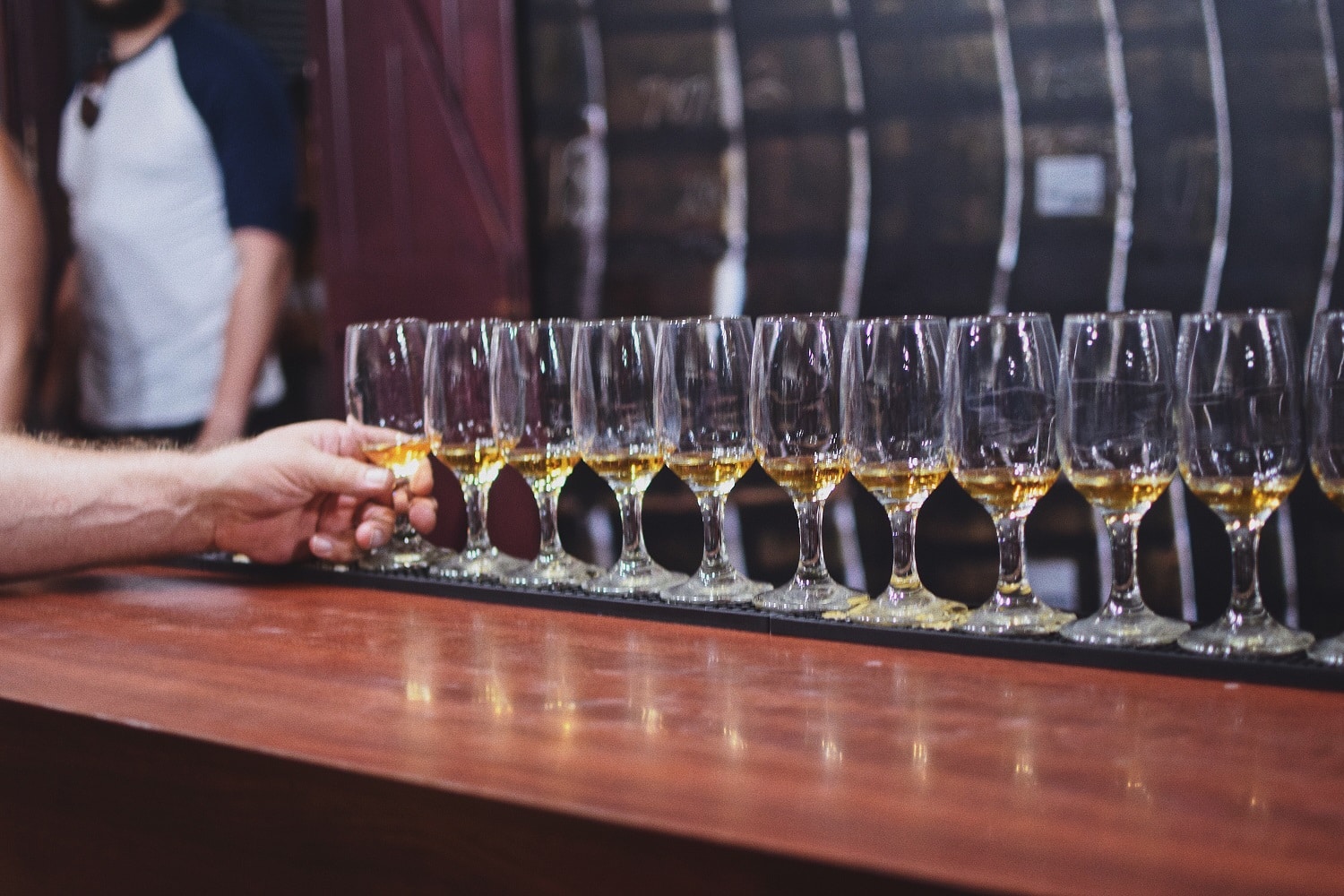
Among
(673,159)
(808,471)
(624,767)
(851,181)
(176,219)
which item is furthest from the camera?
(673,159)

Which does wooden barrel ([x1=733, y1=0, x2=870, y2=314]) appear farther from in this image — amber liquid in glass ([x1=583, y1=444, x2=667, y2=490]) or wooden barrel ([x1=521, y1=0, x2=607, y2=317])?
amber liquid in glass ([x1=583, y1=444, x2=667, y2=490])

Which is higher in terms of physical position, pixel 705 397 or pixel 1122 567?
pixel 705 397

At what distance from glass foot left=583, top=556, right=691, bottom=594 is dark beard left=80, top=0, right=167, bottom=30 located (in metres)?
2.25

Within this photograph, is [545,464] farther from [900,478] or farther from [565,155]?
[565,155]

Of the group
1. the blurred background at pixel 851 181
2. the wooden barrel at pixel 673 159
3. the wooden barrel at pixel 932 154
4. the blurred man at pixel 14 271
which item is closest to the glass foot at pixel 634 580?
the blurred man at pixel 14 271

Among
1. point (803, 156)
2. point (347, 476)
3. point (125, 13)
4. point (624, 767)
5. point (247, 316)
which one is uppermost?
point (125, 13)

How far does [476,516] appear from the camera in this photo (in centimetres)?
145

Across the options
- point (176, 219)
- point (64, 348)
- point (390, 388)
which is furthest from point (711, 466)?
point (64, 348)

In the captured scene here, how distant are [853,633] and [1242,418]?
316 mm

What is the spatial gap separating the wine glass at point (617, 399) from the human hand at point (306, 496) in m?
0.29

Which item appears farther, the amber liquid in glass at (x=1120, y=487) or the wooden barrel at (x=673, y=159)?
the wooden barrel at (x=673, y=159)

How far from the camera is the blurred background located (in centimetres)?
288

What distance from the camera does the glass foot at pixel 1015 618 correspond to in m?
1.07

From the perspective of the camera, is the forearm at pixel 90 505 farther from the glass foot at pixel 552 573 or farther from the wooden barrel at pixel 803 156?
the wooden barrel at pixel 803 156
